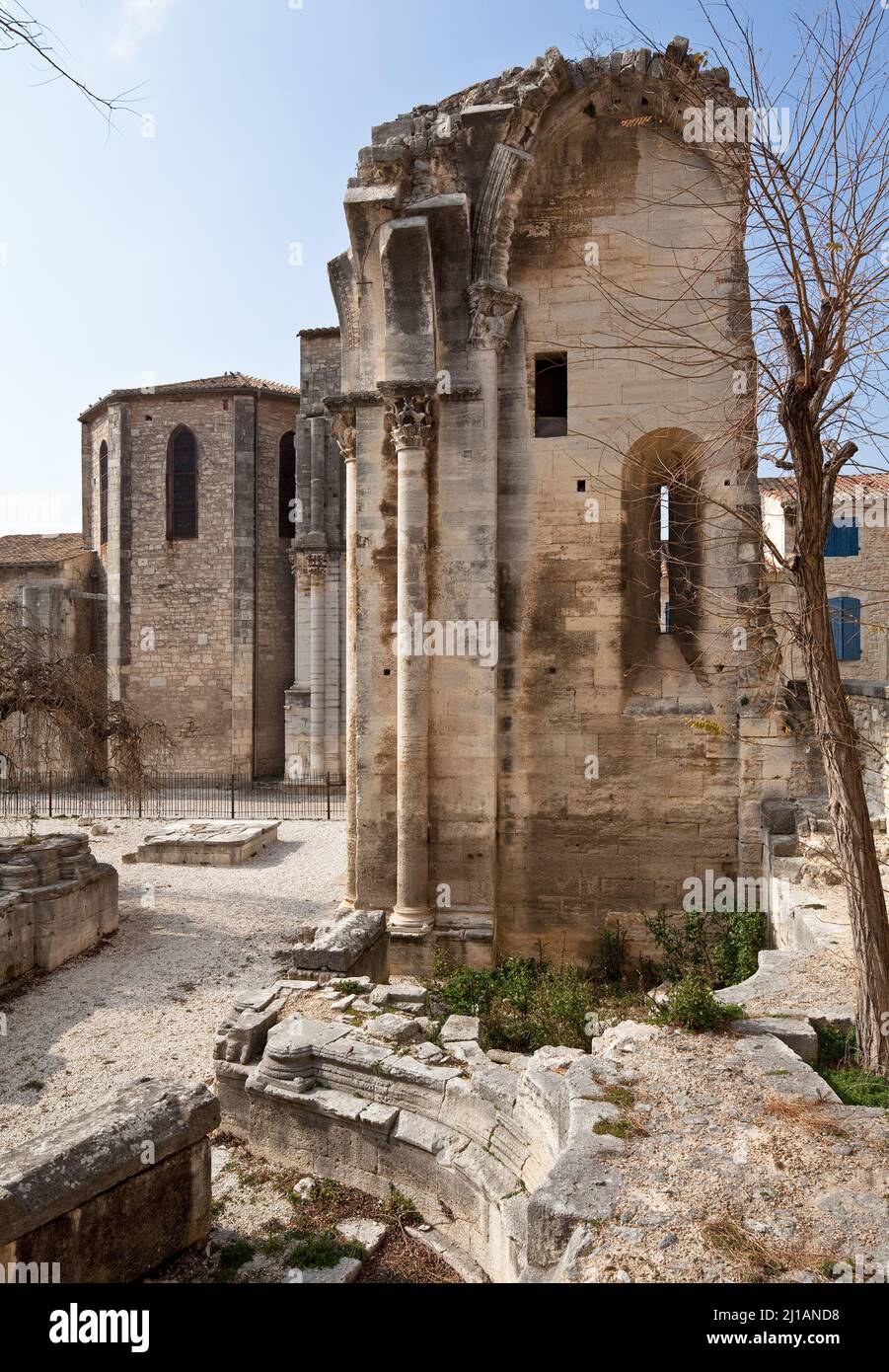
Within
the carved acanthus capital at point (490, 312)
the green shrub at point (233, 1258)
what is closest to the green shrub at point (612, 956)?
the green shrub at point (233, 1258)

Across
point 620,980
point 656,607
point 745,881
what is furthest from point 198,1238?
point 656,607

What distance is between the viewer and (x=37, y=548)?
27484mm

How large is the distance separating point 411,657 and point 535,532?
2101 millimetres

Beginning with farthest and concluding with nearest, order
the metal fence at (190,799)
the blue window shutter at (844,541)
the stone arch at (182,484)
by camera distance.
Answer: the stone arch at (182,484) < the metal fence at (190,799) < the blue window shutter at (844,541)

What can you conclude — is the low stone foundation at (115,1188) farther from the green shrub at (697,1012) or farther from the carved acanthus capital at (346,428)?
the carved acanthus capital at (346,428)

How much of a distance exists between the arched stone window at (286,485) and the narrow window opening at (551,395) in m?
17.3

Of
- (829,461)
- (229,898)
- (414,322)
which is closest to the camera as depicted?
(829,461)

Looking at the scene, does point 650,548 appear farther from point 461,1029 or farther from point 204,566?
point 204,566

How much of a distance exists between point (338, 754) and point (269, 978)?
45.4 feet

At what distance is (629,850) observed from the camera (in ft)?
30.2

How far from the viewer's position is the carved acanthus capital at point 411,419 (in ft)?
29.0

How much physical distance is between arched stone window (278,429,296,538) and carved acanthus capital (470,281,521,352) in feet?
58.0

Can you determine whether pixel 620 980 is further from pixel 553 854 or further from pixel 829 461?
pixel 829 461

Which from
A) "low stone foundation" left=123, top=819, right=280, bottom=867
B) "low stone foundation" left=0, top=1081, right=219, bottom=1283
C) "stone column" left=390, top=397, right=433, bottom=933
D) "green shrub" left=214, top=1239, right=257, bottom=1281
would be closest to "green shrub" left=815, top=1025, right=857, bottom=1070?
"green shrub" left=214, top=1239, right=257, bottom=1281
